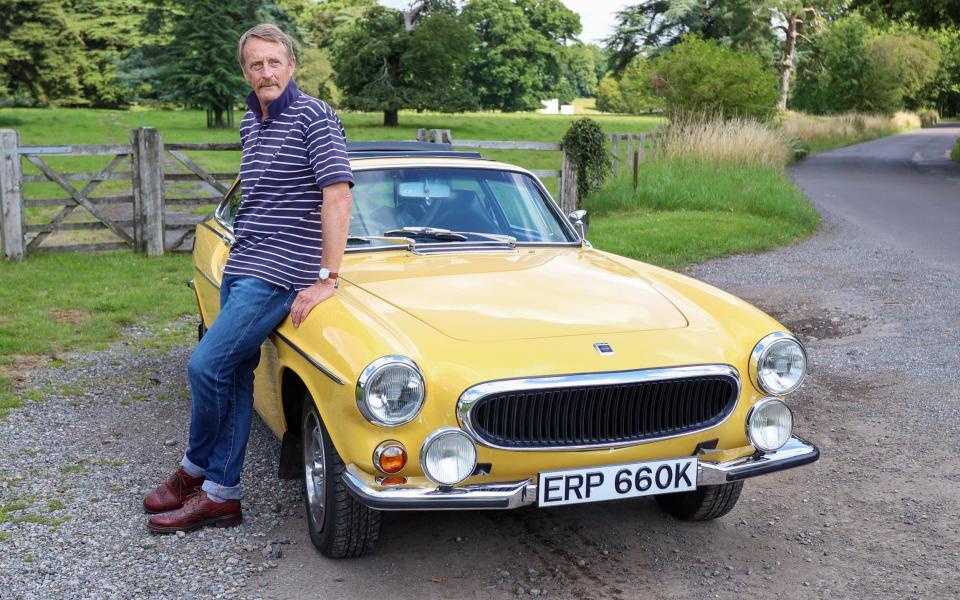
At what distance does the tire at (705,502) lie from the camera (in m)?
4.34

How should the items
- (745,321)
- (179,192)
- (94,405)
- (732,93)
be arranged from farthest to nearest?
(732,93) < (179,192) < (94,405) < (745,321)

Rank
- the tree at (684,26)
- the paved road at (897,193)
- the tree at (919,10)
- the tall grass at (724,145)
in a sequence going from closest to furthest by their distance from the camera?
the paved road at (897,193) → the tall grass at (724,145) → the tree at (919,10) → the tree at (684,26)

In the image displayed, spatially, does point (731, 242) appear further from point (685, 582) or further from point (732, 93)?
point (732, 93)

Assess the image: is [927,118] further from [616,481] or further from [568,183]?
[616,481]

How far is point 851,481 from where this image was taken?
16.6 ft

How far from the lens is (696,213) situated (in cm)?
1585

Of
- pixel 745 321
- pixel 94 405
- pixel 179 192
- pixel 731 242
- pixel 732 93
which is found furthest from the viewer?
pixel 732 93

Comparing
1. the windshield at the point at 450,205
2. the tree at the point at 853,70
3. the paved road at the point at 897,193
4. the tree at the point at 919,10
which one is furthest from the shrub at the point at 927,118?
the windshield at the point at 450,205

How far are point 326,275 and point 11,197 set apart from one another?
29.3 feet

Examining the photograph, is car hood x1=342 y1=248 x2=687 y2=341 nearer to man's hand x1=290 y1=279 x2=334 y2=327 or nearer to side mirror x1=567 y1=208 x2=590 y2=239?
man's hand x1=290 y1=279 x2=334 y2=327

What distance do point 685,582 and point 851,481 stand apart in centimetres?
160

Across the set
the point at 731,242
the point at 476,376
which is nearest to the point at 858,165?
the point at 731,242

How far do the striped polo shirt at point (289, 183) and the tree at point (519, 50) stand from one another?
73.4m

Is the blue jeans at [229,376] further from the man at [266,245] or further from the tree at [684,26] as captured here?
the tree at [684,26]
